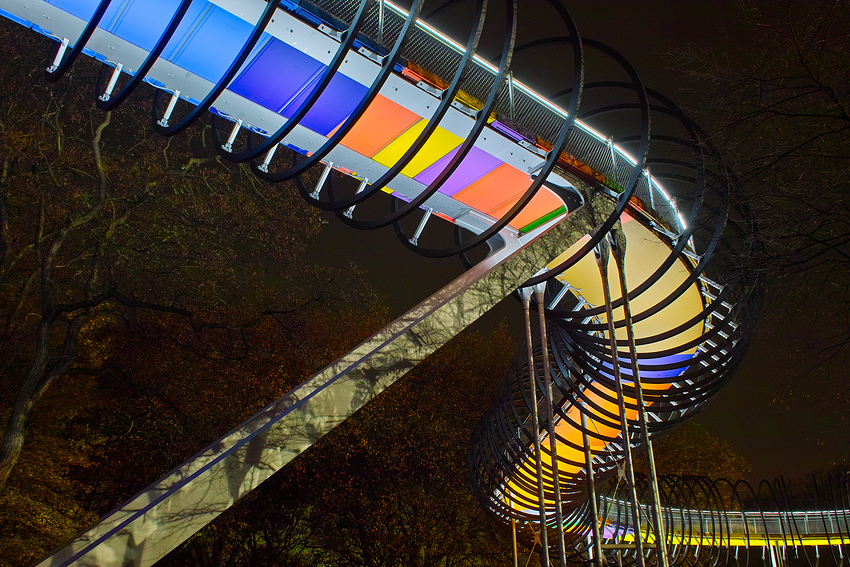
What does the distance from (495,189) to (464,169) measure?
24.0 inches

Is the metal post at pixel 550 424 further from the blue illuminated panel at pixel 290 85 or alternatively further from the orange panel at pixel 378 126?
the blue illuminated panel at pixel 290 85

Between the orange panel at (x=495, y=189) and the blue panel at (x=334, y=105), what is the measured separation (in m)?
1.92

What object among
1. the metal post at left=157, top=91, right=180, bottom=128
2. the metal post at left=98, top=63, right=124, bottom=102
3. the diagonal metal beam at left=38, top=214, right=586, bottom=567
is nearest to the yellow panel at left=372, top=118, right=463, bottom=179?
the diagonal metal beam at left=38, top=214, right=586, bottom=567

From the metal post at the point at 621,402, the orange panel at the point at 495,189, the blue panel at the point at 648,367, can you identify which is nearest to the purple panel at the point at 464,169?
the orange panel at the point at 495,189

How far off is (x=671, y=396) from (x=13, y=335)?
13318 mm

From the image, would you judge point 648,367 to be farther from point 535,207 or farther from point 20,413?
point 20,413

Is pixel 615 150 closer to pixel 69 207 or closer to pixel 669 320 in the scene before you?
pixel 669 320

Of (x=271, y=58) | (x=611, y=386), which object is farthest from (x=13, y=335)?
(x=611, y=386)

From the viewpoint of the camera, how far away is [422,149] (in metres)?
6.77

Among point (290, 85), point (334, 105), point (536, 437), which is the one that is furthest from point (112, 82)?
point (536, 437)

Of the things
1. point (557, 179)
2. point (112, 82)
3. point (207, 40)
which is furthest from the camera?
point (557, 179)

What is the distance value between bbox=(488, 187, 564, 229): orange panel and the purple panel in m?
0.78

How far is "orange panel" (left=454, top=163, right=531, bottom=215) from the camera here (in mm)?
7145

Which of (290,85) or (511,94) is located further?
(511,94)
